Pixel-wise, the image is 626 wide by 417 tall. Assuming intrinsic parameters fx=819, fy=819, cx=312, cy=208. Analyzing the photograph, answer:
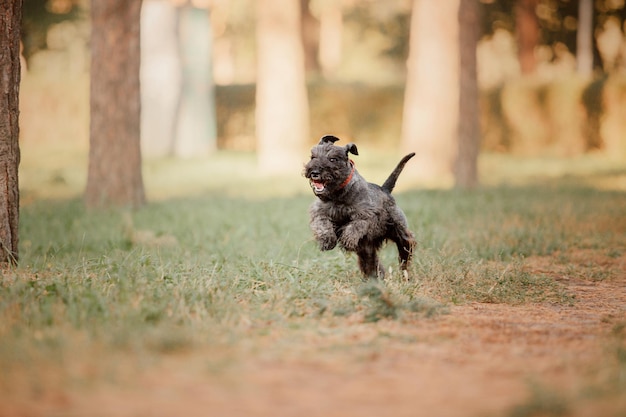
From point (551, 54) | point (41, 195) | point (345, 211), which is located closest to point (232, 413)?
point (345, 211)

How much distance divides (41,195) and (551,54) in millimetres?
26906

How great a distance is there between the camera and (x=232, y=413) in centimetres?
344

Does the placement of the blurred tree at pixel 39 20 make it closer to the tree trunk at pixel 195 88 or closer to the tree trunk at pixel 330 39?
the tree trunk at pixel 195 88

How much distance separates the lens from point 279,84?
62.4 ft

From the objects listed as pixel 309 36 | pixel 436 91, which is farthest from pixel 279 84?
pixel 309 36

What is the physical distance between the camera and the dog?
613 cm

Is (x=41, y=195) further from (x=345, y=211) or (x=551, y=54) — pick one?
(x=551, y=54)

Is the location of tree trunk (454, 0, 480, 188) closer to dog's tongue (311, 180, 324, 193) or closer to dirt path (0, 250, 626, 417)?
dog's tongue (311, 180, 324, 193)

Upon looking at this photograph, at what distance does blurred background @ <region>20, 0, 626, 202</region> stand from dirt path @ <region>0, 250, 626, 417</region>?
34.8 ft

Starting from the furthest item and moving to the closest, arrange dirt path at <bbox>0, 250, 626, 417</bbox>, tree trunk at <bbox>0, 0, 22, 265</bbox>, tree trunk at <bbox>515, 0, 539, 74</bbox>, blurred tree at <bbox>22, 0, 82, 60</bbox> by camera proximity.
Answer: tree trunk at <bbox>515, 0, 539, 74</bbox> → blurred tree at <bbox>22, 0, 82, 60</bbox> → tree trunk at <bbox>0, 0, 22, 265</bbox> → dirt path at <bbox>0, 250, 626, 417</bbox>

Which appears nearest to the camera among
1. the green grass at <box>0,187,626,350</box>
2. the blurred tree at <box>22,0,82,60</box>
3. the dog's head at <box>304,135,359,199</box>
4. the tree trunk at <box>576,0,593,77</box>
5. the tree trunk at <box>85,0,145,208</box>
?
the green grass at <box>0,187,626,350</box>

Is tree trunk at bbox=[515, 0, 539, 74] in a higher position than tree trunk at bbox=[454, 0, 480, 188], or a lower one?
higher

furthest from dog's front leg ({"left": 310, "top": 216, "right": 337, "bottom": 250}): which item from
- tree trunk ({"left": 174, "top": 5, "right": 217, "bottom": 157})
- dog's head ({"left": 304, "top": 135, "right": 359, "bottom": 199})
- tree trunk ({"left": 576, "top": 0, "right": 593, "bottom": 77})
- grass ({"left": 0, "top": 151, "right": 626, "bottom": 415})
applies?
tree trunk ({"left": 576, "top": 0, "right": 593, "bottom": 77})

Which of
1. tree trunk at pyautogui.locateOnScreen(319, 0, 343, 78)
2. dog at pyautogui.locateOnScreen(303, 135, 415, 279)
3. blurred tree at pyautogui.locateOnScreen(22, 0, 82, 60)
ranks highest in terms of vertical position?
tree trunk at pyautogui.locateOnScreen(319, 0, 343, 78)
